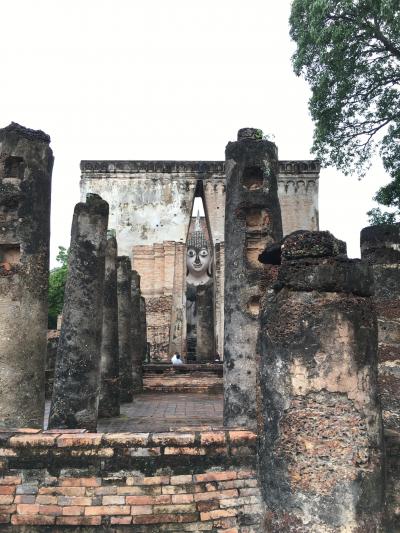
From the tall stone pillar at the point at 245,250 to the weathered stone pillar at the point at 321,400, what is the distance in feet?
10.2

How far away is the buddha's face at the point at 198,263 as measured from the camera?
28.2 meters

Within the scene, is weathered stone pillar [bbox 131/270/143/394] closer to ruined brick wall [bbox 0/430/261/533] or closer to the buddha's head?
A: ruined brick wall [bbox 0/430/261/533]

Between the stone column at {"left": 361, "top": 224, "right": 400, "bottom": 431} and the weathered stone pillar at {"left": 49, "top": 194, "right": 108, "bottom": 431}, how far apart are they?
390 cm

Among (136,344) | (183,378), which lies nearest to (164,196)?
(183,378)

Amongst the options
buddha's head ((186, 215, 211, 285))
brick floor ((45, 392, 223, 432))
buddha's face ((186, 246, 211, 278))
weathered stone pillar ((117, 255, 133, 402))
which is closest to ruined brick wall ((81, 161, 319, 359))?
buddha's head ((186, 215, 211, 285))

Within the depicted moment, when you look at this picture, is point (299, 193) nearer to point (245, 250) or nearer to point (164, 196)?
point (164, 196)

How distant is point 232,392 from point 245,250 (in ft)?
5.96

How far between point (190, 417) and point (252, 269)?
4.05 meters

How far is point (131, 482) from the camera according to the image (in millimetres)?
3863

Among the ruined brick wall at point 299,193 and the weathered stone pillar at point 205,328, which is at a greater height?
the ruined brick wall at point 299,193

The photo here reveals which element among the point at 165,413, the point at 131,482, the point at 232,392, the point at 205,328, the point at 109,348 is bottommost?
the point at 165,413

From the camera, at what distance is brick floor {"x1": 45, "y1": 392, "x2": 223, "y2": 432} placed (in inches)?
344

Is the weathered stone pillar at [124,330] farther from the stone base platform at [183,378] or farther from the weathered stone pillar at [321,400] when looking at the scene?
the weathered stone pillar at [321,400]

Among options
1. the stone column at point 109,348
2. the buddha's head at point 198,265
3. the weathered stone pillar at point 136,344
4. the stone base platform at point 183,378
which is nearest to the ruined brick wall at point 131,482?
the stone column at point 109,348
